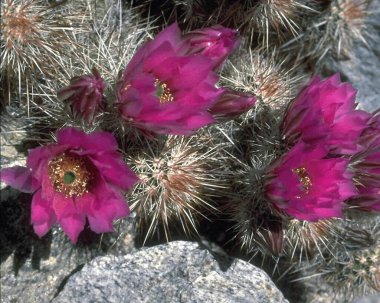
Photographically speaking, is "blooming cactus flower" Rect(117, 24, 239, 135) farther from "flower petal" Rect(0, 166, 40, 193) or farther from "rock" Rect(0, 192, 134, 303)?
"rock" Rect(0, 192, 134, 303)

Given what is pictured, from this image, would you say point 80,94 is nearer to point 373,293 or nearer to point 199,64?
point 199,64

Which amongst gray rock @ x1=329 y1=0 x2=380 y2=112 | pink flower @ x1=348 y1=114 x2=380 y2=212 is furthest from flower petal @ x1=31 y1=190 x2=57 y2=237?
gray rock @ x1=329 y1=0 x2=380 y2=112

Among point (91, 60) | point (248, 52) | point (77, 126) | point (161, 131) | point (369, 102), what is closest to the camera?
point (161, 131)

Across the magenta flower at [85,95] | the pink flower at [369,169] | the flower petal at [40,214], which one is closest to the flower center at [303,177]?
the pink flower at [369,169]

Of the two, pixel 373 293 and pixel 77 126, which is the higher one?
pixel 77 126

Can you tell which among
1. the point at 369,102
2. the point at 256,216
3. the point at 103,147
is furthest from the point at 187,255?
the point at 369,102

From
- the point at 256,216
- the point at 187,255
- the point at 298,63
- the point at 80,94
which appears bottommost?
the point at 187,255

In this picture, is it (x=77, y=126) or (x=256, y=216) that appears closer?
(x=77, y=126)

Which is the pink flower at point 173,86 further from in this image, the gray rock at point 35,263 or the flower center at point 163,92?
the gray rock at point 35,263
